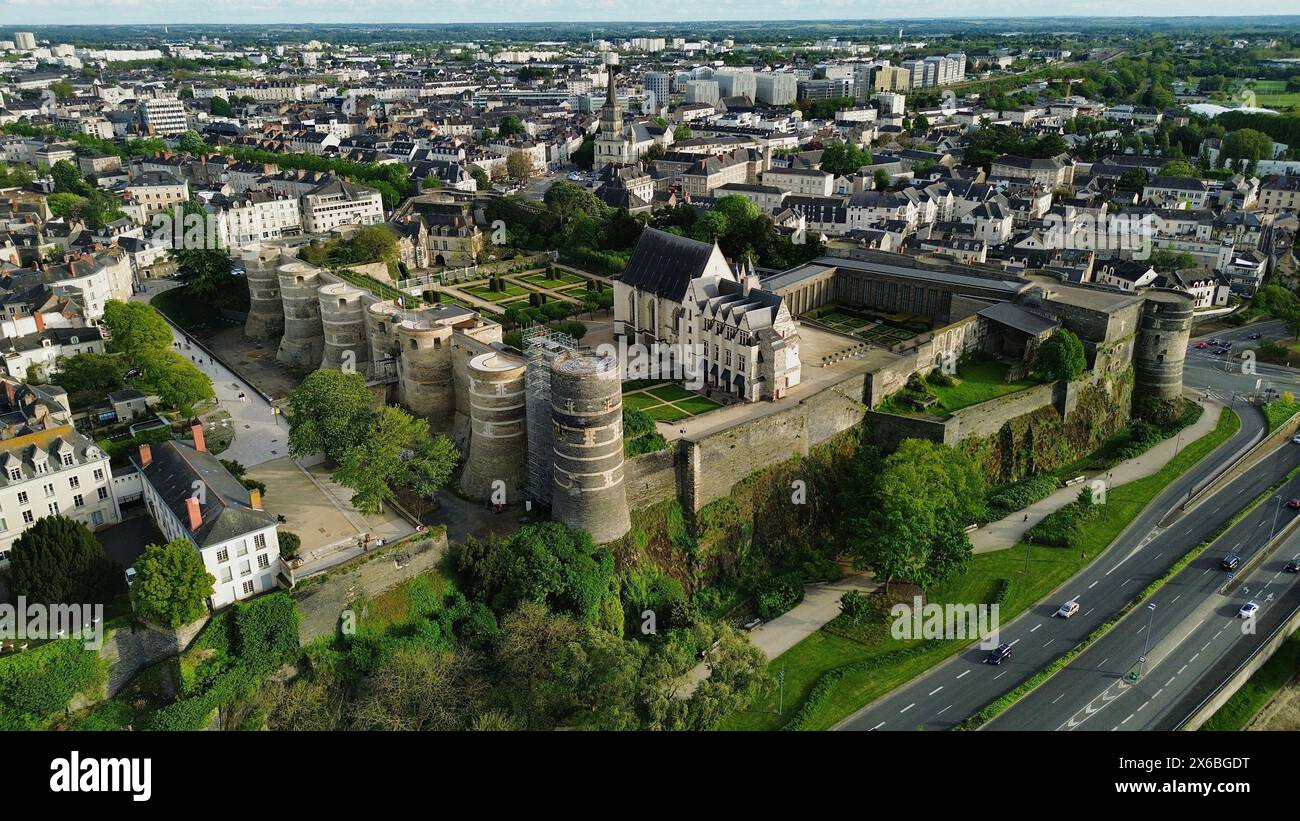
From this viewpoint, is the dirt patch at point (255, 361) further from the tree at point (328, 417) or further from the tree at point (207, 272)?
the tree at point (328, 417)

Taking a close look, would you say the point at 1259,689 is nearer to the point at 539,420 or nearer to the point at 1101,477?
the point at 1101,477

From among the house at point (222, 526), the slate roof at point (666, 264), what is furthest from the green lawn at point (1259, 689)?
the house at point (222, 526)

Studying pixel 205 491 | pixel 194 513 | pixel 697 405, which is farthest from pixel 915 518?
pixel 194 513

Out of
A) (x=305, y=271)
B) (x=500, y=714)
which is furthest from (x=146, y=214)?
(x=500, y=714)

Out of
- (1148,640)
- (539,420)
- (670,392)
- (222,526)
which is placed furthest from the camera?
(670,392)

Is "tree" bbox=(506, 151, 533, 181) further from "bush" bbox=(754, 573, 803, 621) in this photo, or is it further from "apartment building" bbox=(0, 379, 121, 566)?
"bush" bbox=(754, 573, 803, 621)

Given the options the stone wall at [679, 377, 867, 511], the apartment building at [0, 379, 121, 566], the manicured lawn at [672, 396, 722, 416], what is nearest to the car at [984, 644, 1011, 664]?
the stone wall at [679, 377, 867, 511]
